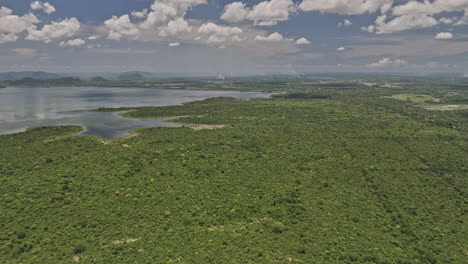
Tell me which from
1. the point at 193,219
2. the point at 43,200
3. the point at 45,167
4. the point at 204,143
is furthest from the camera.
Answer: the point at 204,143

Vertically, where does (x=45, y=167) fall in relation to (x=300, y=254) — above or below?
above

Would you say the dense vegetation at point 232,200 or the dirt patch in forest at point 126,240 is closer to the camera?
the dense vegetation at point 232,200

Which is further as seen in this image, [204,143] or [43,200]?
[204,143]

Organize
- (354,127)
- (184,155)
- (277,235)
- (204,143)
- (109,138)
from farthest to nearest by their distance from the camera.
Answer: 1. (354,127)
2. (109,138)
3. (204,143)
4. (184,155)
5. (277,235)

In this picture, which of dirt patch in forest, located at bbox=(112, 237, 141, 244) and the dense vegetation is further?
dirt patch in forest, located at bbox=(112, 237, 141, 244)

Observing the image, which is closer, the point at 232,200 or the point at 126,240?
the point at 126,240

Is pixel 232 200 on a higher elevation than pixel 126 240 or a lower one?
higher

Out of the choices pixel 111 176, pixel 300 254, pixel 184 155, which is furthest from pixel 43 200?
pixel 300 254

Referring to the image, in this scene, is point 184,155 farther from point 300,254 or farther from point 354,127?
point 354,127
